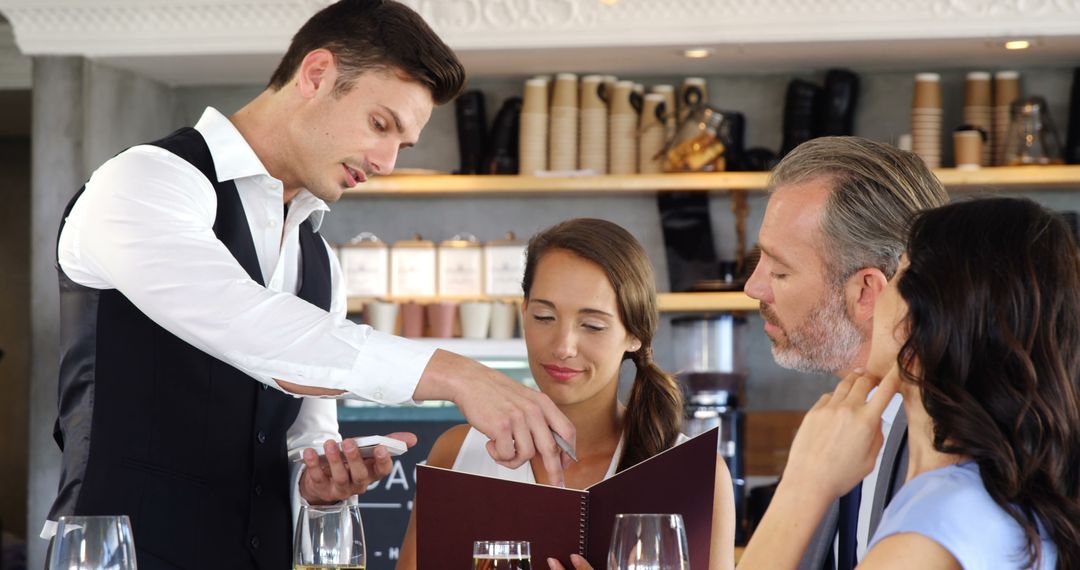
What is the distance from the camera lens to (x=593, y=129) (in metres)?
4.37

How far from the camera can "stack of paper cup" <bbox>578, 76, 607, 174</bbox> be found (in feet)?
14.3

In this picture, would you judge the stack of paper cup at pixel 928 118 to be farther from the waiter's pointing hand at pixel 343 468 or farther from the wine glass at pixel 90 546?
the wine glass at pixel 90 546

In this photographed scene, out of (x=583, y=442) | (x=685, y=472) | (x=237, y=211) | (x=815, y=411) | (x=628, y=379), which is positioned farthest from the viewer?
(x=628, y=379)

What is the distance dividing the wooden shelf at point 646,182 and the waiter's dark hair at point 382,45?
243 cm

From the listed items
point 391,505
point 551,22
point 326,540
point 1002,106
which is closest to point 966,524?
point 326,540

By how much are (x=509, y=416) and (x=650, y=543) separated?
0.19m

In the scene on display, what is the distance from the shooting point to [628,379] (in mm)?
4621

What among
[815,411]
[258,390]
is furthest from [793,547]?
[258,390]

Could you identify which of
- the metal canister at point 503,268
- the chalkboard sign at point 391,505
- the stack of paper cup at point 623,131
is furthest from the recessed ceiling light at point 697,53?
the chalkboard sign at point 391,505

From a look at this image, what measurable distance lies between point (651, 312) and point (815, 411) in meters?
0.91

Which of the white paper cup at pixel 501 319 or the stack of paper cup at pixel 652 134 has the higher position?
the stack of paper cup at pixel 652 134

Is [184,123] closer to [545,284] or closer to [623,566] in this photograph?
[545,284]

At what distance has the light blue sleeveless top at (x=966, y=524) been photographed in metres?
1.13

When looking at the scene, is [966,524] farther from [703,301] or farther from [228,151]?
[703,301]
